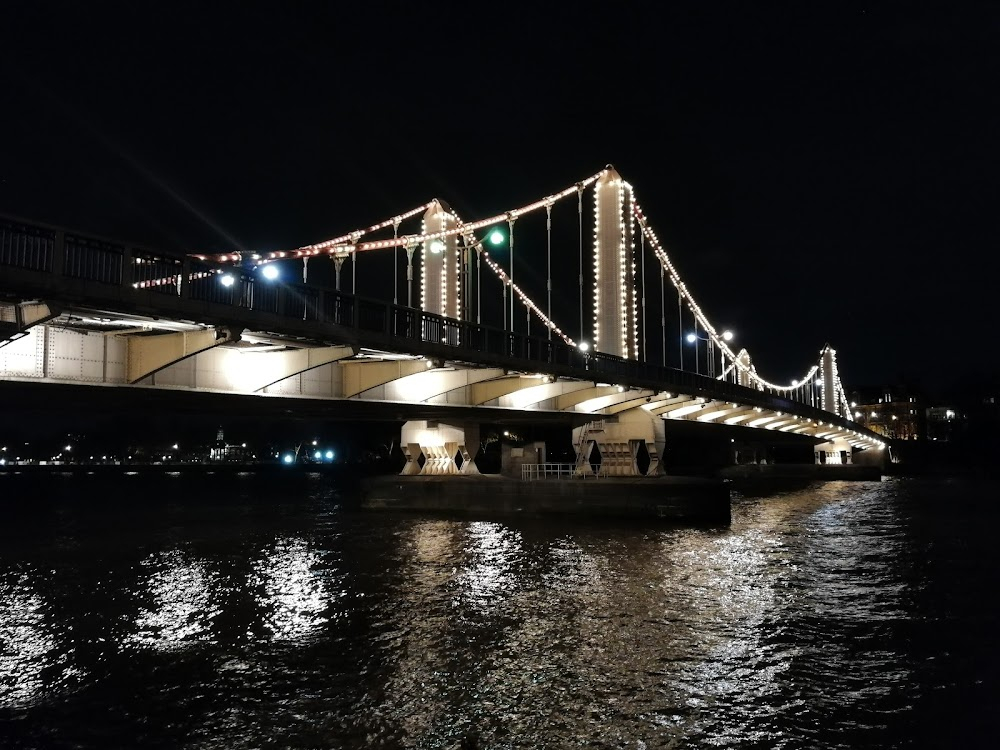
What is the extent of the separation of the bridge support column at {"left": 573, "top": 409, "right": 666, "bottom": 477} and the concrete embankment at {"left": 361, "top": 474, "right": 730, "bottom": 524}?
8.43 ft

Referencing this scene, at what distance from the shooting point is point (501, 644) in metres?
14.4

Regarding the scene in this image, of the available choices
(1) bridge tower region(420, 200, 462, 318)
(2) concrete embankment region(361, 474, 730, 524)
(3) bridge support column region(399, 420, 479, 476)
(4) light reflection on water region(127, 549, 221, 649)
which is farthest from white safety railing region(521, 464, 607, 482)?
(4) light reflection on water region(127, 549, 221, 649)

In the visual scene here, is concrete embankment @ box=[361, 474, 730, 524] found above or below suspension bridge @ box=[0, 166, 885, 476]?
below

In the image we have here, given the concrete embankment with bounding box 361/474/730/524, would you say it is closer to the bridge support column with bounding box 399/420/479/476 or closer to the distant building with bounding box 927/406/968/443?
the bridge support column with bounding box 399/420/479/476

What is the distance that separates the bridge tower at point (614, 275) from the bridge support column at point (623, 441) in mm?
3653

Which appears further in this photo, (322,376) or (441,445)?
(441,445)

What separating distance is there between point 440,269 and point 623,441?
13480 millimetres

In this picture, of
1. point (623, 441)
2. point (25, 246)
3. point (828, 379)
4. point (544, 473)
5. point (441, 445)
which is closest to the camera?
point (25, 246)

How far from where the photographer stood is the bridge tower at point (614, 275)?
4341 cm

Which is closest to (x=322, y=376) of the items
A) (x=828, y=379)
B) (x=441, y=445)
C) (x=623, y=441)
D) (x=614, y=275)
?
(x=441, y=445)

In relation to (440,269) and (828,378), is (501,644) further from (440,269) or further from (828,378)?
(828,378)

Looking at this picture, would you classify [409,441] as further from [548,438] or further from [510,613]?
[548,438]

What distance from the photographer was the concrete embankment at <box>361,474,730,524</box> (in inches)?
1506

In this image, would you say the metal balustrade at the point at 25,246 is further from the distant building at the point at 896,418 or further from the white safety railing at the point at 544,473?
the distant building at the point at 896,418
